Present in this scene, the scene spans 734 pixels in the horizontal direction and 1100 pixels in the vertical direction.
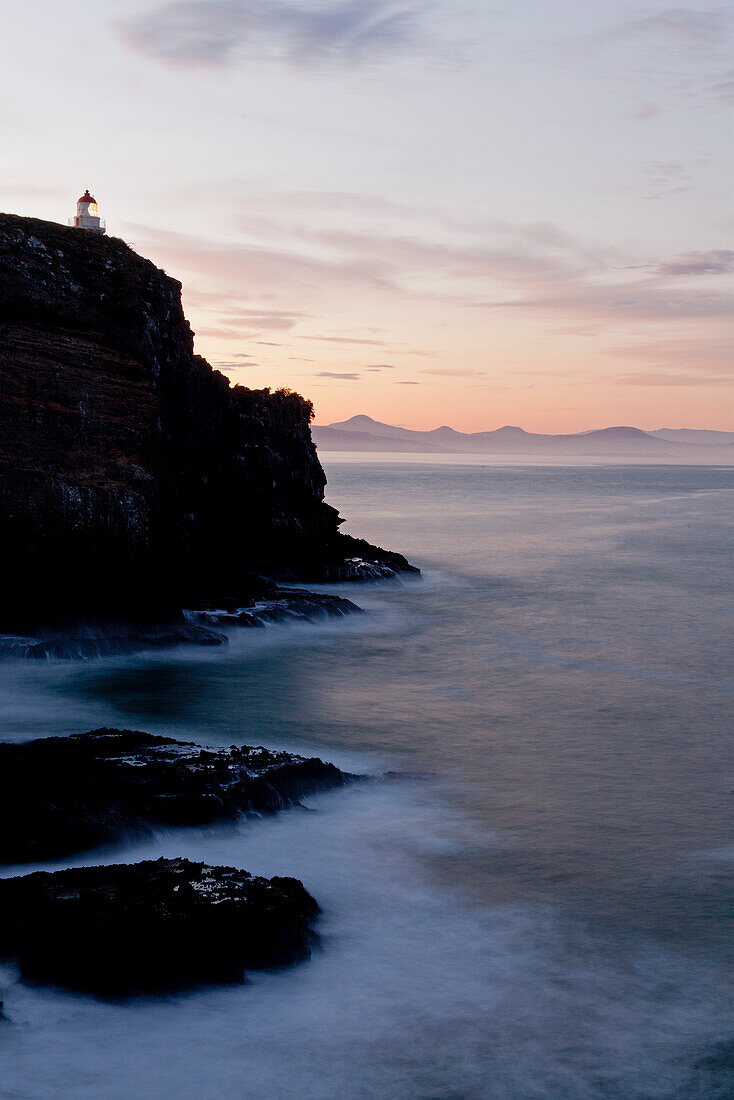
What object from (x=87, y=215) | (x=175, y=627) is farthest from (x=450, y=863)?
(x=87, y=215)

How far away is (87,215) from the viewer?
42.8 meters

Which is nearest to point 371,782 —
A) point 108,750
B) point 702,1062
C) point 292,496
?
point 108,750

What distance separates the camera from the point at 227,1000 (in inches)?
448

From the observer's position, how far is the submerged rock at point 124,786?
14539mm

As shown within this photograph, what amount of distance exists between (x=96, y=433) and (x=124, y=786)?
15810 millimetres

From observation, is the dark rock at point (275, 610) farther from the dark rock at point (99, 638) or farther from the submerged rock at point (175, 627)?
the dark rock at point (99, 638)

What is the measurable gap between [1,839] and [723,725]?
55.7 feet

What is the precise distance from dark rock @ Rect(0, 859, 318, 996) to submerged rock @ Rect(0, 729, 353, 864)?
1.88 meters

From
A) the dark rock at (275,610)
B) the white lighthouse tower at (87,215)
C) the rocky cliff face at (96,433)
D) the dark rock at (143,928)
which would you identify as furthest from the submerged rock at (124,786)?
the white lighthouse tower at (87,215)

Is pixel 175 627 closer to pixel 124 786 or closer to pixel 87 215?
pixel 124 786

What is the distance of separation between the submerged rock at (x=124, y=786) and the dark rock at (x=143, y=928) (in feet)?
6.15

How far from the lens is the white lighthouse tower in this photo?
4241 cm

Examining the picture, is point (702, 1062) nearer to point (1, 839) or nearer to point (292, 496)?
point (1, 839)

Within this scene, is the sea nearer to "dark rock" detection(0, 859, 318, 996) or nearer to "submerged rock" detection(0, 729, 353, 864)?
"dark rock" detection(0, 859, 318, 996)
